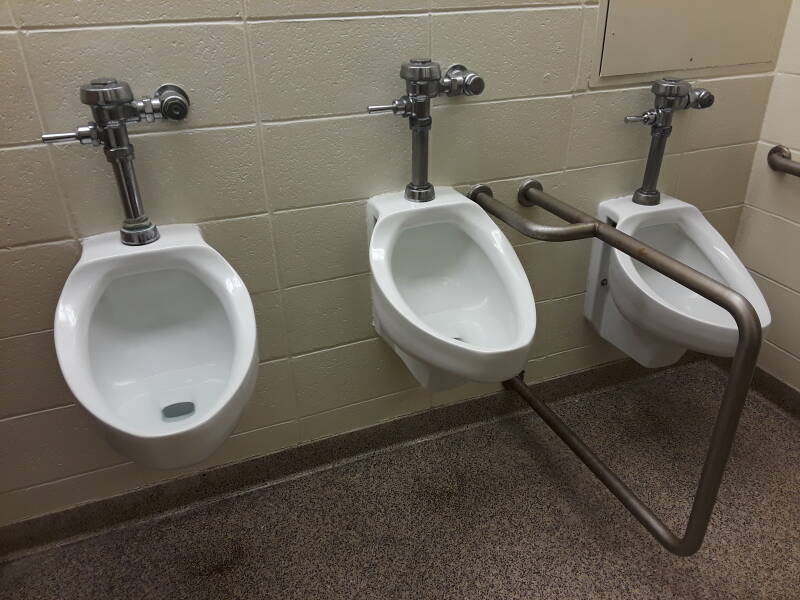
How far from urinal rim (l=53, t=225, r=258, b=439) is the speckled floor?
1.74 ft

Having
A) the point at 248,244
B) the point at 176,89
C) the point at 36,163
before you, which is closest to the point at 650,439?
the point at 248,244

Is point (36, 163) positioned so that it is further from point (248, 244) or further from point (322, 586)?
point (322, 586)

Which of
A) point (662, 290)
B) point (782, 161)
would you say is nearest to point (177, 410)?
point (662, 290)

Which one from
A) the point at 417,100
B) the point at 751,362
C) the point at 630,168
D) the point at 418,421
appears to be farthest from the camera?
the point at 418,421

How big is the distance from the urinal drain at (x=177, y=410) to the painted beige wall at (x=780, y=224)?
154 centimetres

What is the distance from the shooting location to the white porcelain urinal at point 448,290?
1015mm

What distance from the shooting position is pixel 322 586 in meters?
1.25

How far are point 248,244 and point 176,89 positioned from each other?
32cm

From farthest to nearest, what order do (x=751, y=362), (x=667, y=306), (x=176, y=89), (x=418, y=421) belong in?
(x=418, y=421) < (x=667, y=306) < (x=176, y=89) < (x=751, y=362)

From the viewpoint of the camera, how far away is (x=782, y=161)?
1.53 metres

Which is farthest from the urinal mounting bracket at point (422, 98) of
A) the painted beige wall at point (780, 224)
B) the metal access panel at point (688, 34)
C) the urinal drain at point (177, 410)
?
the painted beige wall at point (780, 224)

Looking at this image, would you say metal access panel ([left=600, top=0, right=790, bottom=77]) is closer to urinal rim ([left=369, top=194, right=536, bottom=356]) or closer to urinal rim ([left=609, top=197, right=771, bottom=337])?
urinal rim ([left=609, top=197, right=771, bottom=337])

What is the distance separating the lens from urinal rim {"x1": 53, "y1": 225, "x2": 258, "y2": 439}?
868 millimetres

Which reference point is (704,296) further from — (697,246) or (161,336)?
(161,336)
